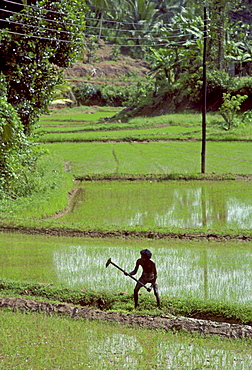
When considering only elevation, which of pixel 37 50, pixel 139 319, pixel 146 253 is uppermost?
pixel 37 50

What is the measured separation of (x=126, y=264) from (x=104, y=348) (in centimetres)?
327

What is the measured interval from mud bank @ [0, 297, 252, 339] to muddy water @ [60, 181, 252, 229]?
4521mm

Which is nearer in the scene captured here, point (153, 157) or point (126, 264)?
point (126, 264)

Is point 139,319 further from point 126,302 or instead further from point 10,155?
point 10,155

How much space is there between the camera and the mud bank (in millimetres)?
6391

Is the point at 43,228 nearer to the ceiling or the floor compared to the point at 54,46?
nearer to the floor

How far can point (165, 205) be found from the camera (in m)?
13.9

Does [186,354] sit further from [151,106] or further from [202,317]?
[151,106]

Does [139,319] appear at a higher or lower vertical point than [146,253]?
lower

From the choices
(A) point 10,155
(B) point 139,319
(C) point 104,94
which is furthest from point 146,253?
(C) point 104,94

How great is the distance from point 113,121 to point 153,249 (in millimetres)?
23706

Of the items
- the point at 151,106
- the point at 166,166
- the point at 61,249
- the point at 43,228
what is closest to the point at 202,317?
the point at 61,249

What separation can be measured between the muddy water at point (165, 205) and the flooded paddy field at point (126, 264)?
1230 mm

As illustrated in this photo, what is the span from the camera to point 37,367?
5281 mm
